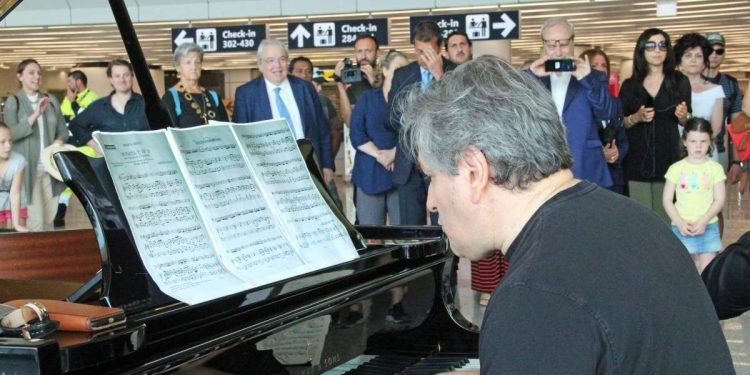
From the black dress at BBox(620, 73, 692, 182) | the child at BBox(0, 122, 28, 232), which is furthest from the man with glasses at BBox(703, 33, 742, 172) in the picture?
the child at BBox(0, 122, 28, 232)

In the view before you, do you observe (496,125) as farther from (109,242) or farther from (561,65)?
(561,65)

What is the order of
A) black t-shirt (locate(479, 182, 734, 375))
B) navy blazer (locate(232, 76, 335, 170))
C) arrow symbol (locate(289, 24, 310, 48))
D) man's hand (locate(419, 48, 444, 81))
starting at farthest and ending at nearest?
1. arrow symbol (locate(289, 24, 310, 48))
2. navy blazer (locate(232, 76, 335, 170))
3. man's hand (locate(419, 48, 444, 81))
4. black t-shirt (locate(479, 182, 734, 375))

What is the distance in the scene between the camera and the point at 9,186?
27.9 feet

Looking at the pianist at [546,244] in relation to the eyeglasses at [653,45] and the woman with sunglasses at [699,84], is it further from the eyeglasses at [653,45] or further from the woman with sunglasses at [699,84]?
the woman with sunglasses at [699,84]

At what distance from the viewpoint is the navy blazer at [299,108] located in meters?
6.60

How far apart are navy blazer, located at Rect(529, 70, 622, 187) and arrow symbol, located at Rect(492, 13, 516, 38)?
918 centimetres

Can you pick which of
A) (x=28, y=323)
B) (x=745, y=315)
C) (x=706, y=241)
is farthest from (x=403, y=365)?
(x=745, y=315)

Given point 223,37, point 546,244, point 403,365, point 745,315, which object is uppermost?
point 223,37

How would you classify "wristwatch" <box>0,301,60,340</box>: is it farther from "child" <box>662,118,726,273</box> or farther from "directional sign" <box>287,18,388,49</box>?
"directional sign" <box>287,18,388,49</box>

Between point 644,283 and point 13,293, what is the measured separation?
7.21 ft

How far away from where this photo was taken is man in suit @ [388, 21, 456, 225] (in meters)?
6.32

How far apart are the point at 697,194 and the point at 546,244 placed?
5.20 meters

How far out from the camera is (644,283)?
50.6 inches

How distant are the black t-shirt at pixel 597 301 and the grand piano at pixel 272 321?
822 millimetres
